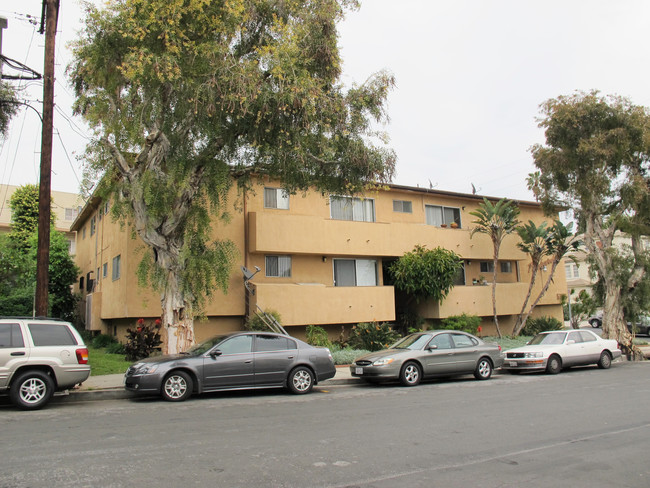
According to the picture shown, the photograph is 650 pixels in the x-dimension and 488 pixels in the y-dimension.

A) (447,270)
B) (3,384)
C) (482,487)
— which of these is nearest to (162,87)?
(3,384)

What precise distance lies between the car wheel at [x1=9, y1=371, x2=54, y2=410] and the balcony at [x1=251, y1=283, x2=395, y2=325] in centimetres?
877

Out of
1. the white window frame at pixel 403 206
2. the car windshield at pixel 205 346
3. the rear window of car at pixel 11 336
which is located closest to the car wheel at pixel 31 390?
the rear window of car at pixel 11 336

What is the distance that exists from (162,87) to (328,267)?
10.2 meters

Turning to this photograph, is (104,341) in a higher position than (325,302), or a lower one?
lower

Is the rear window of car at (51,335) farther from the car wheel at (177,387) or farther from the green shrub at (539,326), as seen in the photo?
the green shrub at (539,326)

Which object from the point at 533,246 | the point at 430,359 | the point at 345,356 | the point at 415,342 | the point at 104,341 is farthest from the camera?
the point at 533,246

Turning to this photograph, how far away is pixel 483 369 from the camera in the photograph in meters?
14.5

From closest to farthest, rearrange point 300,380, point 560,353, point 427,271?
point 300,380, point 560,353, point 427,271

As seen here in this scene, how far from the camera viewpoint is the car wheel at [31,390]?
9.32 m

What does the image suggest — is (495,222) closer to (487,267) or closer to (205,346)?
(487,267)

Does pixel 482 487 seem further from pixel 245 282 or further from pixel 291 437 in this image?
pixel 245 282

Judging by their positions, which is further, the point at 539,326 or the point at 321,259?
the point at 539,326

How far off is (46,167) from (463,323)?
652 inches

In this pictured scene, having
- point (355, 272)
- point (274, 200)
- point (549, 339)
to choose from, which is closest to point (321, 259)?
point (355, 272)
